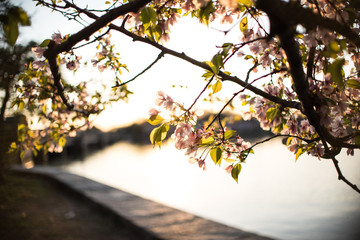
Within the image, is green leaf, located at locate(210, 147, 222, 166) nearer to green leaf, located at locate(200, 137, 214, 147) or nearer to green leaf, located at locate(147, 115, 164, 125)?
green leaf, located at locate(200, 137, 214, 147)

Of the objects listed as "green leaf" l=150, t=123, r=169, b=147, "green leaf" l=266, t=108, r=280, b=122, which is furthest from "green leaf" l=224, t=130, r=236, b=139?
"green leaf" l=150, t=123, r=169, b=147

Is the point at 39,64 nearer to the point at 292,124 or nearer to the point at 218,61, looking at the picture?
the point at 218,61

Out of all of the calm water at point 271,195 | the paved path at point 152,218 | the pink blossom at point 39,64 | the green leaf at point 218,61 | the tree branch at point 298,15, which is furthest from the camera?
the calm water at point 271,195

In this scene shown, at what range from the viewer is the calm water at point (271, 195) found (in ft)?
18.1

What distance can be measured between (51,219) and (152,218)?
1.56 metres

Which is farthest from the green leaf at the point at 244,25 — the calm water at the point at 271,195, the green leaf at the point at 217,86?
the calm water at the point at 271,195

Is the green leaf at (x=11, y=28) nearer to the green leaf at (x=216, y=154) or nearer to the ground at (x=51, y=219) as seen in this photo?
the green leaf at (x=216, y=154)

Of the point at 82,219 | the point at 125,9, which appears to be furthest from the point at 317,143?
the point at 82,219

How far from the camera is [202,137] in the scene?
135 cm

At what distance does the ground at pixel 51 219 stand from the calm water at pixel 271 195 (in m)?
2.75

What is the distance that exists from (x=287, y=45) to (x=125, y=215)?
148 inches

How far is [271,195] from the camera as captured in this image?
25.4ft

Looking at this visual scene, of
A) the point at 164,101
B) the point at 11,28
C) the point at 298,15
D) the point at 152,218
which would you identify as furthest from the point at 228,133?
the point at 152,218

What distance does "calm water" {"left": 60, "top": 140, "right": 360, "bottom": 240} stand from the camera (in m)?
5.50
